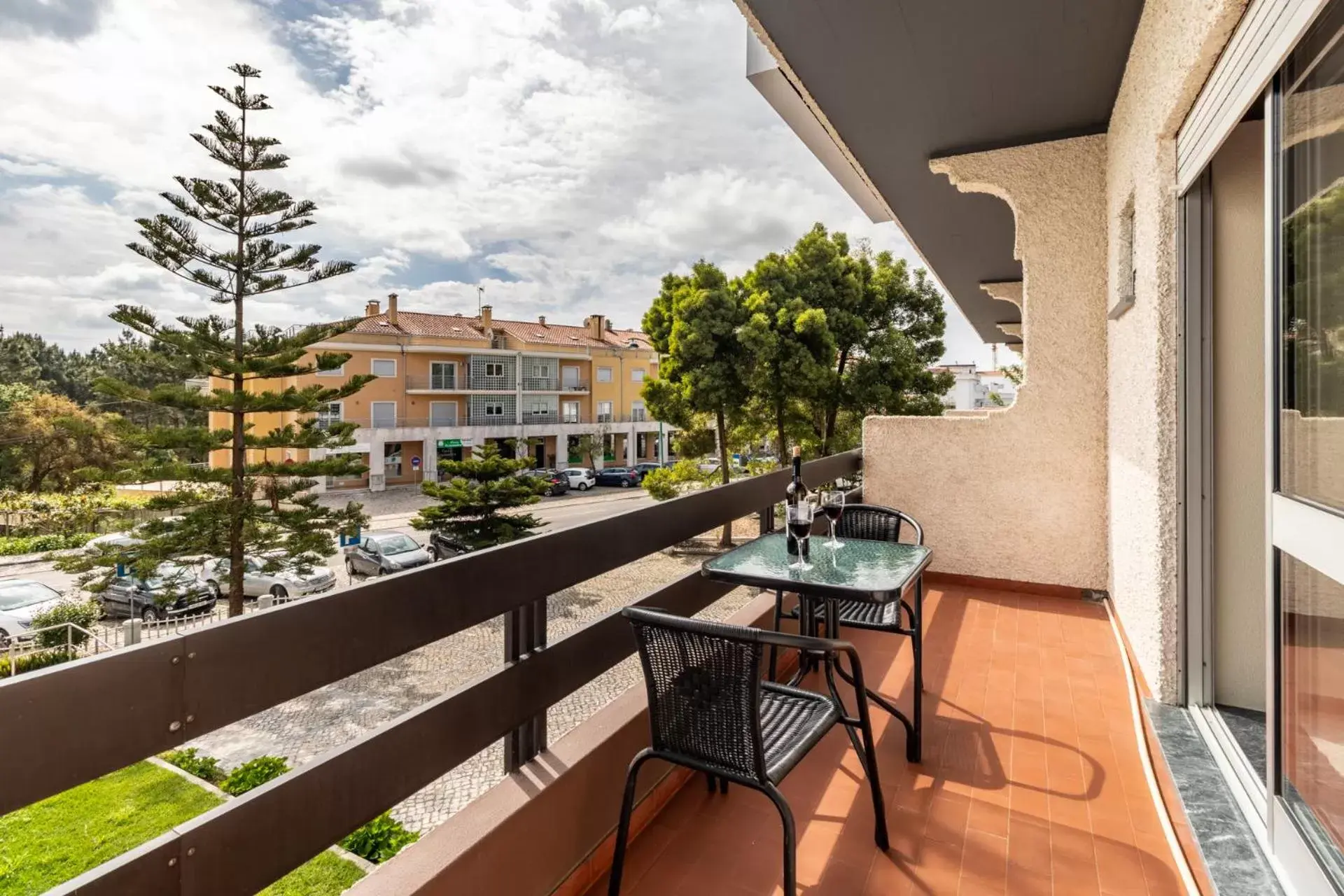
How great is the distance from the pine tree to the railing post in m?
13.3

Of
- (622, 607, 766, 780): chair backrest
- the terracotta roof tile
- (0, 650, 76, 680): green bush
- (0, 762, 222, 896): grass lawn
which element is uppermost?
the terracotta roof tile

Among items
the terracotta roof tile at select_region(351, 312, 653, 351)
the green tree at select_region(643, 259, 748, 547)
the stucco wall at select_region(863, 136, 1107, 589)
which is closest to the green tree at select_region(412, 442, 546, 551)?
the green tree at select_region(643, 259, 748, 547)

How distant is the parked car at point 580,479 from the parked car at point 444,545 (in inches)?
453

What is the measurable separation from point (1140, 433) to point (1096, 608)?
5.55 ft

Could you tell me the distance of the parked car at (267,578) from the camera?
14.5 m

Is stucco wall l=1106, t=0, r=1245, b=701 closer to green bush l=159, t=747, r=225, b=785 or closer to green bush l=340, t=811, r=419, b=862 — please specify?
green bush l=340, t=811, r=419, b=862

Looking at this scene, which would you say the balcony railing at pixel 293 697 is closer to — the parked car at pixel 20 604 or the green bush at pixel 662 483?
the parked car at pixel 20 604

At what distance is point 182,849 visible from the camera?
2.55 ft

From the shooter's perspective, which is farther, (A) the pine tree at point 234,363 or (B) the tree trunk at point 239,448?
(B) the tree trunk at point 239,448

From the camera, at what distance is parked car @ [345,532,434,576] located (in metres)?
14.2

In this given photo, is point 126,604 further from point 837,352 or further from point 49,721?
point 49,721

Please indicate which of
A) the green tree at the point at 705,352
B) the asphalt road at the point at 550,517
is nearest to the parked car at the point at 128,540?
the asphalt road at the point at 550,517

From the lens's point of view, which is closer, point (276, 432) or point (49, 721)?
point (49, 721)

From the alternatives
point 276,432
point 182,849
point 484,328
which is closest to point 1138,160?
point 182,849
